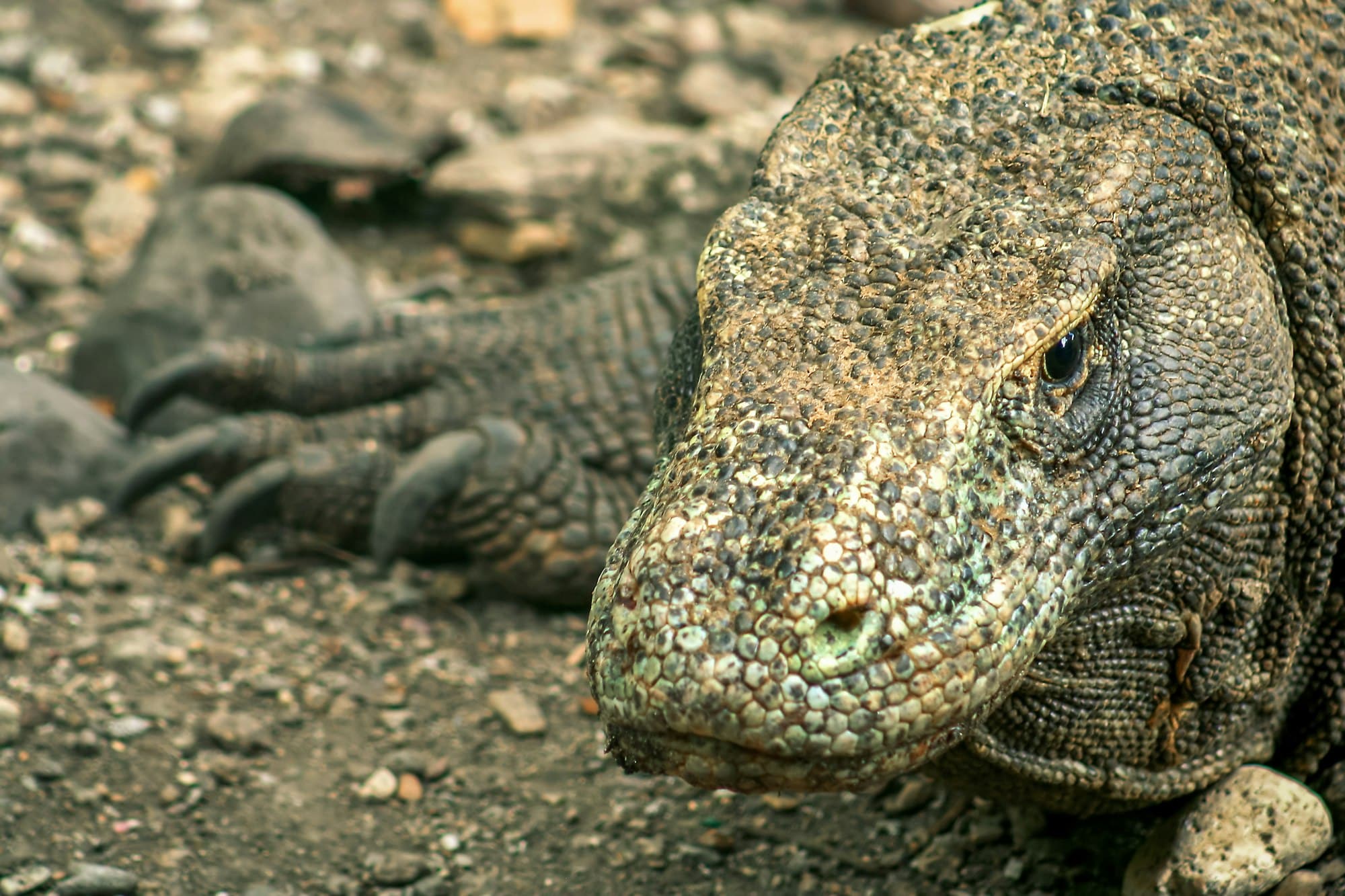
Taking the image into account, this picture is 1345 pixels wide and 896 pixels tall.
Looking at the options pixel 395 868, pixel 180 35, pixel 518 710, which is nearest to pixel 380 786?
pixel 395 868

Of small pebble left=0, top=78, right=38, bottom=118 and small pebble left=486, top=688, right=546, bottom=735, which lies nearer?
small pebble left=486, top=688, right=546, bottom=735

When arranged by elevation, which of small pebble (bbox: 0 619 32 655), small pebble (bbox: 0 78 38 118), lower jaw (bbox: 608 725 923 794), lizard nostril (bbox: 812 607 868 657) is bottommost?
small pebble (bbox: 0 619 32 655)

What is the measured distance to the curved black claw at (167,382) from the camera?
5266mm

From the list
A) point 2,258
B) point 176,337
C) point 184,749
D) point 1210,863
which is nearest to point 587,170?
point 176,337

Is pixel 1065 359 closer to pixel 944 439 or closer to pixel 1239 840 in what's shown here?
pixel 944 439

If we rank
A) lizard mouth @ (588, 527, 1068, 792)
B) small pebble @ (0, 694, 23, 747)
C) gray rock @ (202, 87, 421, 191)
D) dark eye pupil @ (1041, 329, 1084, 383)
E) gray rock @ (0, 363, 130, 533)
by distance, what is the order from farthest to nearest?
gray rock @ (202, 87, 421, 191) < gray rock @ (0, 363, 130, 533) < small pebble @ (0, 694, 23, 747) < dark eye pupil @ (1041, 329, 1084, 383) < lizard mouth @ (588, 527, 1068, 792)

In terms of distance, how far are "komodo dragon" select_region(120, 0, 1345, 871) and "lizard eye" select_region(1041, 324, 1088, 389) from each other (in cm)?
1

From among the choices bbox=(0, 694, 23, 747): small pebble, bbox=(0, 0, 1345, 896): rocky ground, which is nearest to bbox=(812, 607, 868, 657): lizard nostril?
bbox=(0, 0, 1345, 896): rocky ground

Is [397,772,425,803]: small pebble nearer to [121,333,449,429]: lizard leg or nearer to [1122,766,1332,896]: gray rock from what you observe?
[121,333,449,429]: lizard leg

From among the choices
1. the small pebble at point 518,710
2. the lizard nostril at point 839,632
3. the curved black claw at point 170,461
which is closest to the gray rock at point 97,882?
the small pebble at point 518,710

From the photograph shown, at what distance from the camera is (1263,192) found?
10.7ft

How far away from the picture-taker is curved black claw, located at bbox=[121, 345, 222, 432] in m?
5.27

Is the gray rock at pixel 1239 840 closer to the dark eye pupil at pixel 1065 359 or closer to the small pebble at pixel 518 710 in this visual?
the dark eye pupil at pixel 1065 359

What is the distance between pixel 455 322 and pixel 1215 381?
126 inches
